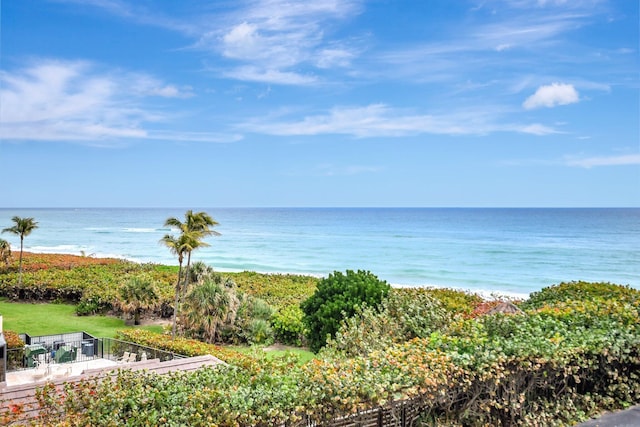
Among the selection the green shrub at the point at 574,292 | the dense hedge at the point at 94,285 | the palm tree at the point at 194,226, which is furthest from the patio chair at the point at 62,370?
the green shrub at the point at 574,292

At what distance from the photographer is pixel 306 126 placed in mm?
108062

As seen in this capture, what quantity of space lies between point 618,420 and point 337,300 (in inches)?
366

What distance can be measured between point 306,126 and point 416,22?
83465 millimetres

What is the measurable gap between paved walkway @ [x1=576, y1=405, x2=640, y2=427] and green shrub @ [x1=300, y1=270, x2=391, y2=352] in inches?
312

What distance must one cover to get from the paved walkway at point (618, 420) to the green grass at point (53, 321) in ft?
68.4

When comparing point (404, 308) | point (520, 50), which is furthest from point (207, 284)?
point (520, 50)

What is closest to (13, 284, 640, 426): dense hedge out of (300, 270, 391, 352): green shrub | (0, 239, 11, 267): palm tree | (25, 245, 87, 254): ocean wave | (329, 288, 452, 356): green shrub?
(329, 288, 452, 356): green shrub

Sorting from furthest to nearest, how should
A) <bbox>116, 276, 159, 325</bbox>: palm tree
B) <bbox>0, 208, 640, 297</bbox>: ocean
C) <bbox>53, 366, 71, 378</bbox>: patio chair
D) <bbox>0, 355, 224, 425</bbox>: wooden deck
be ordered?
<bbox>0, 208, 640, 297</bbox>: ocean < <bbox>116, 276, 159, 325</bbox>: palm tree < <bbox>53, 366, 71, 378</bbox>: patio chair < <bbox>0, 355, 224, 425</bbox>: wooden deck

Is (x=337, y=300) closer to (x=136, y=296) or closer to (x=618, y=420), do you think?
(x=618, y=420)

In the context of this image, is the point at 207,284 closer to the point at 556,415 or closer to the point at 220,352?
the point at 220,352

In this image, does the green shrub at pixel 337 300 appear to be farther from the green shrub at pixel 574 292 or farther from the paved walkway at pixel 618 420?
the paved walkway at pixel 618 420

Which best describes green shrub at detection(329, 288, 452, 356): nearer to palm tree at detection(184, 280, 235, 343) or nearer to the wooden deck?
the wooden deck

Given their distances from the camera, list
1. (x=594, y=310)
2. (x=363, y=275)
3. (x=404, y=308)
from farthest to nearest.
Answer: (x=363, y=275), (x=404, y=308), (x=594, y=310)

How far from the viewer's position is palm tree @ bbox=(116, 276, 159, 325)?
25.7m
